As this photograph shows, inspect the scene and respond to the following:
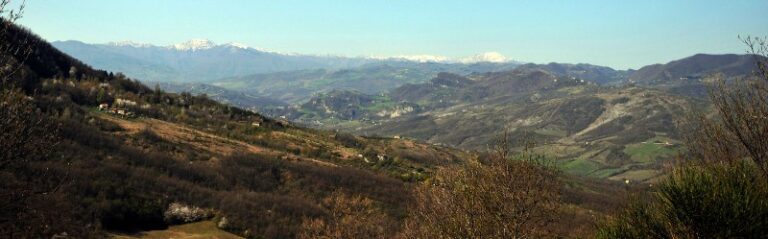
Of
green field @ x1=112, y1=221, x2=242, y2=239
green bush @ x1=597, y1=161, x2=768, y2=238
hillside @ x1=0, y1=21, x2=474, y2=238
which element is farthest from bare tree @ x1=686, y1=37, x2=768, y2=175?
green field @ x1=112, y1=221, x2=242, y2=239

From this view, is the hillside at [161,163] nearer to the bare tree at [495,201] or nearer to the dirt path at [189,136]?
the dirt path at [189,136]

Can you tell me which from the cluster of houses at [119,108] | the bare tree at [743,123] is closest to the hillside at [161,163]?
the cluster of houses at [119,108]

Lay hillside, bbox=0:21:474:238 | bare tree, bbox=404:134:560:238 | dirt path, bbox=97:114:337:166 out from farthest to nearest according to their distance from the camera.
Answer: dirt path, bbox=97:114:337:166, hillside, bbox=0:21:474:238, bare tree, bbox=404:134:560:238

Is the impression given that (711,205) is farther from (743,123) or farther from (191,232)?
(191,232)

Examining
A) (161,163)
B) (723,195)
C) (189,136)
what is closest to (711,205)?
(723,195)

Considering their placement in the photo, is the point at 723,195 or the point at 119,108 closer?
the point at 723,195

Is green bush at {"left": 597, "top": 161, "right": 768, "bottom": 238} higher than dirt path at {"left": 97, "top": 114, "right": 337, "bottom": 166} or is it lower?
higher

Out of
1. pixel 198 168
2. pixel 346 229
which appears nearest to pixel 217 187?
pixel 198 168

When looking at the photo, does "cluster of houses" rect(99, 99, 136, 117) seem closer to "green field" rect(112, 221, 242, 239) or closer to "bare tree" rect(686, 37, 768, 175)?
"green field" rect(112, 221, 242, 239)
